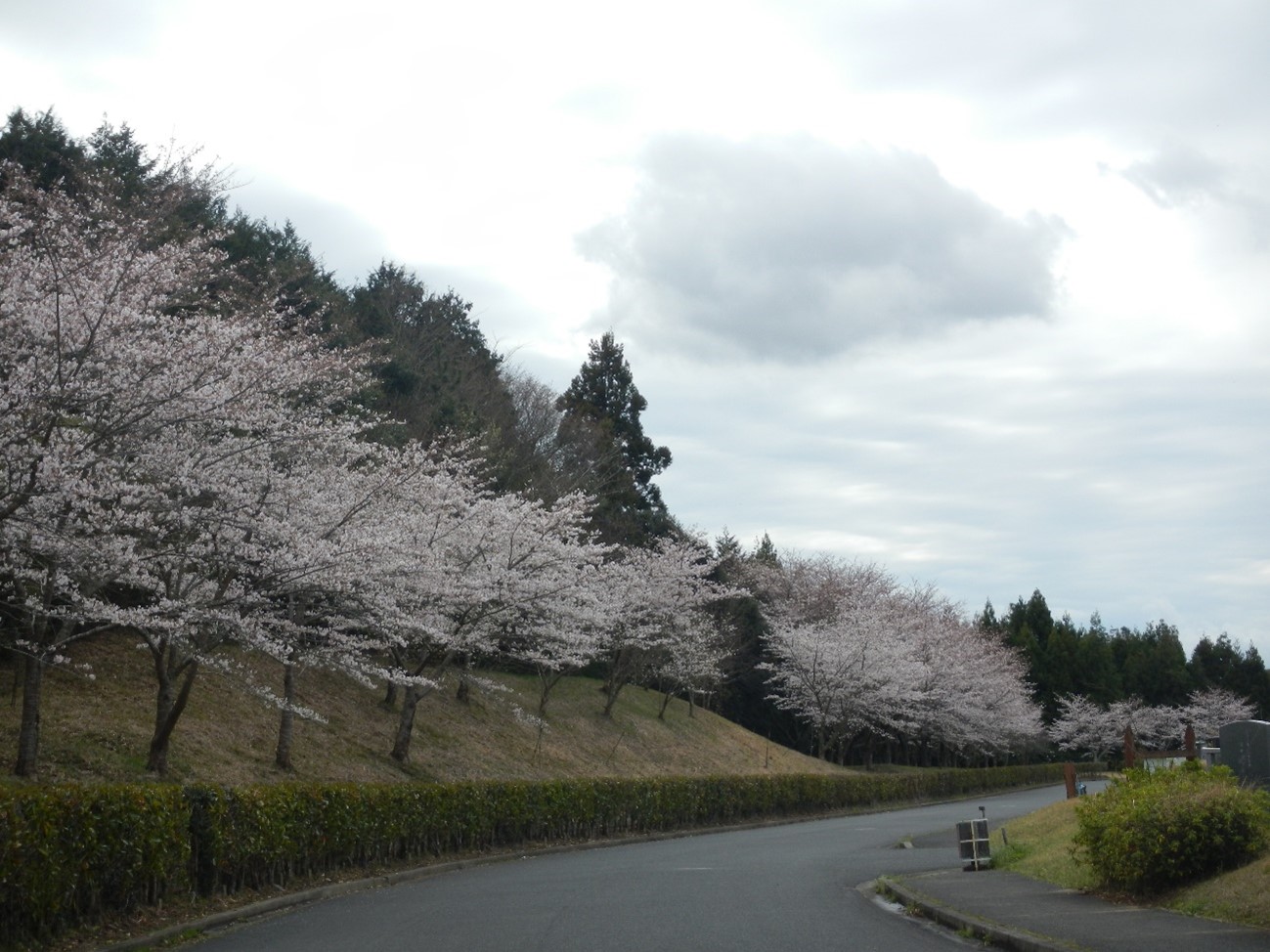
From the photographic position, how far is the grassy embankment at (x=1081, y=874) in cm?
1000

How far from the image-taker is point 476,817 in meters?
19.6

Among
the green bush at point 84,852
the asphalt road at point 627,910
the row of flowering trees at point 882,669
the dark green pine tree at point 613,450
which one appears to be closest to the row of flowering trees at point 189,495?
the green bush at point 84,852

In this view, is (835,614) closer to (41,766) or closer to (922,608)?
(922,608)

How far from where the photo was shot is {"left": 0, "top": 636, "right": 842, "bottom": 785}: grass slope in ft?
59.9

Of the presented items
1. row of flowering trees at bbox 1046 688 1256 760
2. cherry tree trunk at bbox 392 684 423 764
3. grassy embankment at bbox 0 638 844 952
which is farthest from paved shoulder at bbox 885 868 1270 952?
row of flowering trees at bbox 1046 688 1256 760

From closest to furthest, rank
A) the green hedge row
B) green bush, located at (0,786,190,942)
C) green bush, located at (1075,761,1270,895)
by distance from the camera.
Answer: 1. green bush, located at (0,786,190,942)
2. the green hedge row
3. green bush, located at (1075,761,1270,895)

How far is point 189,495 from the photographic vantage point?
51.0 feet

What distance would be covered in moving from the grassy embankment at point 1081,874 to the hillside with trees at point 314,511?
33.1 feet

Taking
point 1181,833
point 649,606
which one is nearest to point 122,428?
point 1181,833

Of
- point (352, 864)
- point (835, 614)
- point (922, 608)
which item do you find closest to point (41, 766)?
point (352, 864)

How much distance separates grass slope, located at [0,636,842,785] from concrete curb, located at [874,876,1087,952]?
10776 mm

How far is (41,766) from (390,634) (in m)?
6.26

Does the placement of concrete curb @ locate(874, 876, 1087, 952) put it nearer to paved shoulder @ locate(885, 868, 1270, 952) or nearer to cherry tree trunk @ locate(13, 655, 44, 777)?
paved shoulder @ locate(885, 868, 1270, 952)

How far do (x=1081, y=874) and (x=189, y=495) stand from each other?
1198cm
